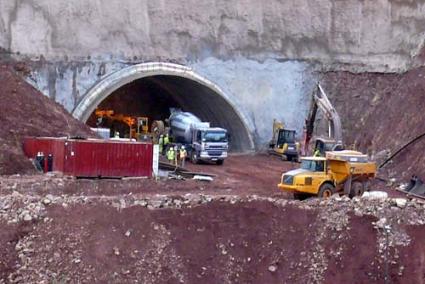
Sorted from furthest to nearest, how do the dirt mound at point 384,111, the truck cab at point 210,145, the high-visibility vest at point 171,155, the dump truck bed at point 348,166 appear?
the truck cab at point 210,145, the high-visibility vest at point 171,155, the dirt mound at point 384,111, the dump truck bed at point 348,166

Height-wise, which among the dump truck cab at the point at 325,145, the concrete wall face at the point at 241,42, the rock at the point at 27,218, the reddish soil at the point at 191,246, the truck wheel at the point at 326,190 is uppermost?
the concrete wall face at the point at 241,42

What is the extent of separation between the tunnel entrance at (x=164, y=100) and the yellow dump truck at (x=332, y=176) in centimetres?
1300

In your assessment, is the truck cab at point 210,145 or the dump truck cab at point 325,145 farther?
the truck cab at point 210,145

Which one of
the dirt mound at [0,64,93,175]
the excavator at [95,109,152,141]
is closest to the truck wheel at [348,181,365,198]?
the dirt mound at [0,64,93,175]

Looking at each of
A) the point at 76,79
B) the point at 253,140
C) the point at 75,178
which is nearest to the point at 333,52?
the point at 253,140

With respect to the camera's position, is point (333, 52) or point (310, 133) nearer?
point (310, 133)

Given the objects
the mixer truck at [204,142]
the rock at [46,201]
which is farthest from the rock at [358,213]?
the mixer truck at [204,142]

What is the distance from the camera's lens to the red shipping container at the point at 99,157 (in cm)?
2422

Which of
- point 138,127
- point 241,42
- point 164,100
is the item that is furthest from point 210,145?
point 164,100

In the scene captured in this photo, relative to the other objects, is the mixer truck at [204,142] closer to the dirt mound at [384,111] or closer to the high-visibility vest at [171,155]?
the high-visibility vest at [171,155]

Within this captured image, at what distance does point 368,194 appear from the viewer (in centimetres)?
2069

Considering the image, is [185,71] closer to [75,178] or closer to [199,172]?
[199,172]

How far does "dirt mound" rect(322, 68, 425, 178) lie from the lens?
2747cm

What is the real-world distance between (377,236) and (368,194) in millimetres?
3412
